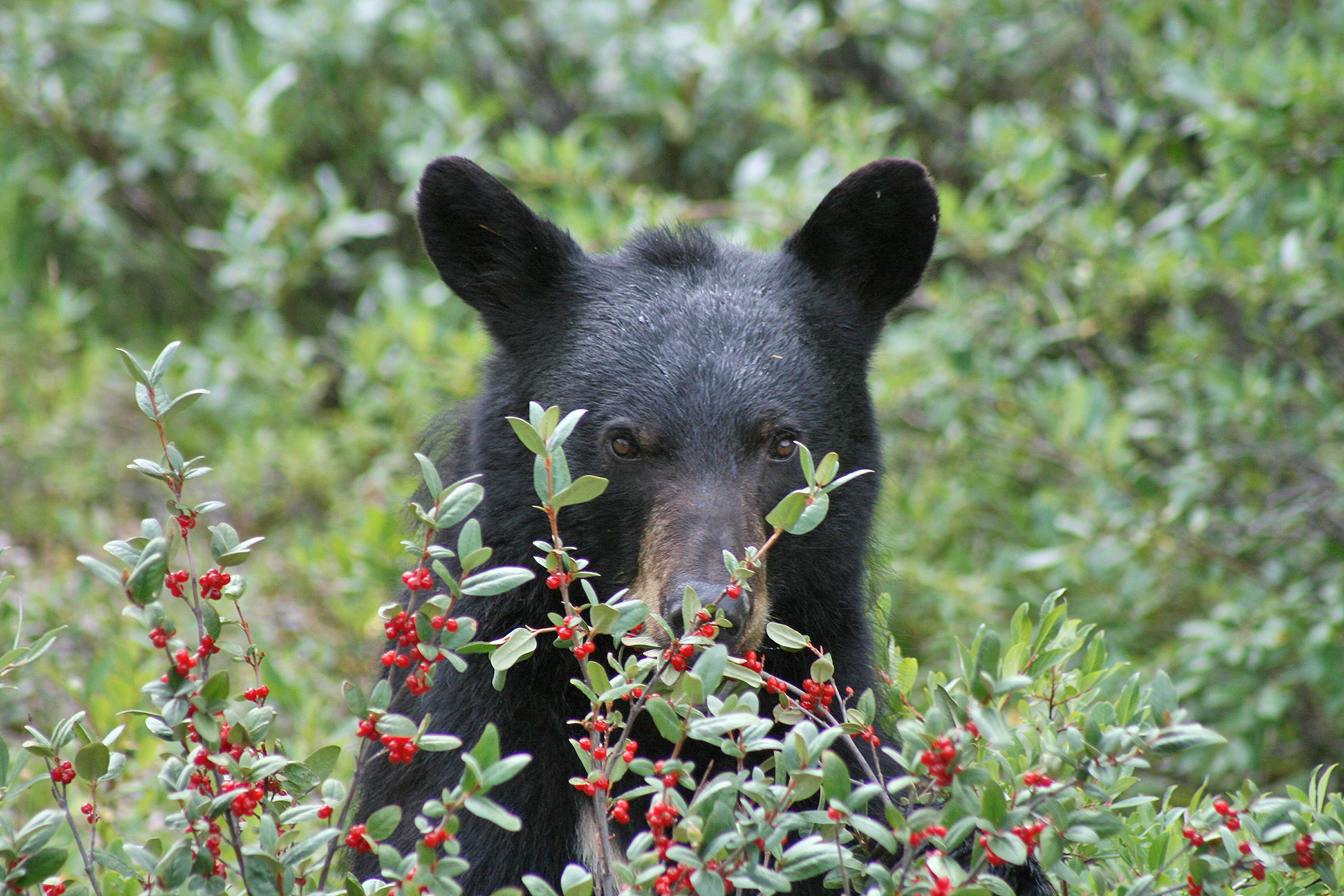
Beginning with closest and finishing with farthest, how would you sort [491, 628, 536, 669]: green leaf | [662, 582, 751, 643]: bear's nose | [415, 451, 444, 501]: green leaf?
[415, 451, 444, 501]: green leaf
[491, 628, 536, 669]: green leaf
[662, 582, 751, 643]: bear's nose

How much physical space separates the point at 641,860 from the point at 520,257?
183 centimetres

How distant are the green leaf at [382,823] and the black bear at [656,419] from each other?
2.50ft

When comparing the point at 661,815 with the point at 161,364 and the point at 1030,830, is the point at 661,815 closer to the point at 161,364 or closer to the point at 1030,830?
the point at 1030,830

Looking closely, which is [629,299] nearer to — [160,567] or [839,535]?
[839,535]

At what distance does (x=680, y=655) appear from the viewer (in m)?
2.02

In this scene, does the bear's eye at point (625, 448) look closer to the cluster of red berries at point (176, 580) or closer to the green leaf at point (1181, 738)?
the cluster of red berries at point (176, 580)

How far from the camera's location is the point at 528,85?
7.38 m

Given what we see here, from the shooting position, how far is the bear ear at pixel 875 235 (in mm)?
3287

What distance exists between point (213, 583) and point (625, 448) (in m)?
1.19

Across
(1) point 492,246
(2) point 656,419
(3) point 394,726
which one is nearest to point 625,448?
(2) point 656,419

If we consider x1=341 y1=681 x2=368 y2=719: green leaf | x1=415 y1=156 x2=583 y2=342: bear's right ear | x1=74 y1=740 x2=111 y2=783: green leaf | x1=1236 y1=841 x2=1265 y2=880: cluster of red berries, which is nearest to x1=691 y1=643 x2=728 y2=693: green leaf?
x1=341 y1=681 x2=368 y2=719: green leaf

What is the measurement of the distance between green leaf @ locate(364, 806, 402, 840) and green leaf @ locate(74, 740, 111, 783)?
48 cm

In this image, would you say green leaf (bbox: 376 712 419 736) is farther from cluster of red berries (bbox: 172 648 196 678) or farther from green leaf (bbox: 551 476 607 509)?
green leaf (bbox: 551 476 607 509)

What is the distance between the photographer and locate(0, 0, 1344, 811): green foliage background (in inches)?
179
